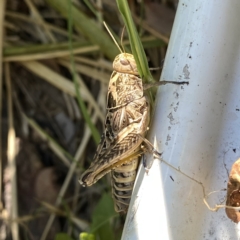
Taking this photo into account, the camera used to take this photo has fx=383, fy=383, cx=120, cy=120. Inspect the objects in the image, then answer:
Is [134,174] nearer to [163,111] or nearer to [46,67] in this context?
[163,111]

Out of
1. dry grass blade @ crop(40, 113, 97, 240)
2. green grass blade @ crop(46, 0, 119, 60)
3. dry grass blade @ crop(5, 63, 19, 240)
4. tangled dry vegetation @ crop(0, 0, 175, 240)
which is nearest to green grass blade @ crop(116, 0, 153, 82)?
green grass blade @ crop(46, 0, 119, 60)

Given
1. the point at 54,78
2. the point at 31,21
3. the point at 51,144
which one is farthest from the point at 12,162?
the point at 31,21

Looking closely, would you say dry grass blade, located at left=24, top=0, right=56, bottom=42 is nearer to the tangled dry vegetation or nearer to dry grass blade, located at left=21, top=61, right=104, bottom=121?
the tangled dry vegetation

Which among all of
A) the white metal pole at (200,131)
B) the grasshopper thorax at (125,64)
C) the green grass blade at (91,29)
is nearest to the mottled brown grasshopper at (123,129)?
the grasshopper thorax at (125,64)

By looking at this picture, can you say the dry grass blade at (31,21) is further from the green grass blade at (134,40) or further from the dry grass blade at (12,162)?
the green grass blade at (134,40)

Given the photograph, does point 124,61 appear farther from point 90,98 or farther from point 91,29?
point 90,98
